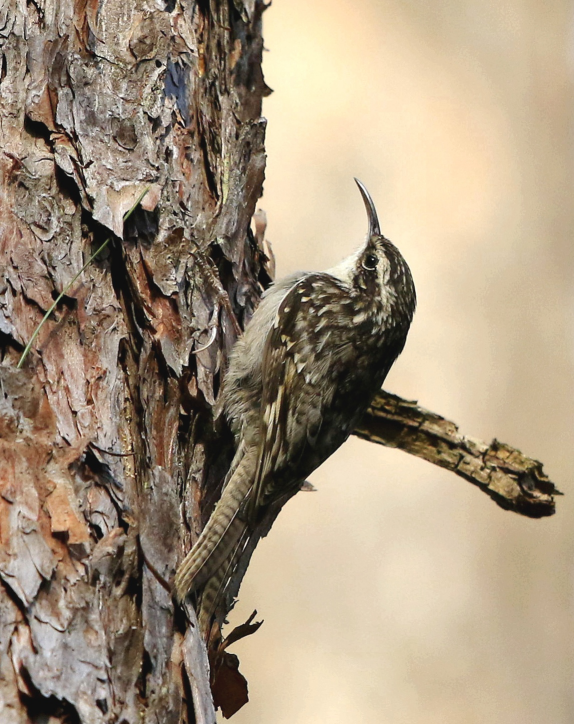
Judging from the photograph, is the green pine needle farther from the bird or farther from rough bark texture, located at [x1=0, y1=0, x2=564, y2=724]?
the bird

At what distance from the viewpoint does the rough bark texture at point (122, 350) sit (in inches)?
70.3

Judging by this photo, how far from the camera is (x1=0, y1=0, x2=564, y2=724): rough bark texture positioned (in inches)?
70.3

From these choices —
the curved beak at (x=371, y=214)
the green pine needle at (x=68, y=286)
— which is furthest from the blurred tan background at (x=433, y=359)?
the green pine needle at (x=68, y=286)

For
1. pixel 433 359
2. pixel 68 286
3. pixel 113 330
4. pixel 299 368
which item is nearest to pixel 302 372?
pixel 299 368

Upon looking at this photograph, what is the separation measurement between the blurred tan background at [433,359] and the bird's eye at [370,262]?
1.01 m

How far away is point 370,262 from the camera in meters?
3.17

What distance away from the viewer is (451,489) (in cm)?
412

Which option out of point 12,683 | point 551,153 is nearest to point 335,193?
point 551,153

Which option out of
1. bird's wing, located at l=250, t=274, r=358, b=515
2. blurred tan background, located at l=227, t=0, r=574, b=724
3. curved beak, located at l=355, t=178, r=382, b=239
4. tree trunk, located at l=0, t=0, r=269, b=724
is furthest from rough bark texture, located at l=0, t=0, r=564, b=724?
blurred tan background, located at l=227, t=0, r=574, b=724

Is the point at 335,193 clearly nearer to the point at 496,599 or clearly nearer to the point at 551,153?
the point at 551,153

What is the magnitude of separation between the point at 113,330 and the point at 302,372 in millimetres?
809

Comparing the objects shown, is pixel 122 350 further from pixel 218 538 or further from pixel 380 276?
pixel 380 276

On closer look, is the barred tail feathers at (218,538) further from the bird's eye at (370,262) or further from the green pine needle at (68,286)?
the bird's eye at (370,262)

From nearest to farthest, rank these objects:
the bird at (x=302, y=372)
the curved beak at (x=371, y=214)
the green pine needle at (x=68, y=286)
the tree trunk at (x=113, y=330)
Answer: the tree trunk at (x=113, y=330) < the green pine needle at (x=68, y=286) < the bird at (x=302, y=372) < the curved beak at (x=371, y=214)
